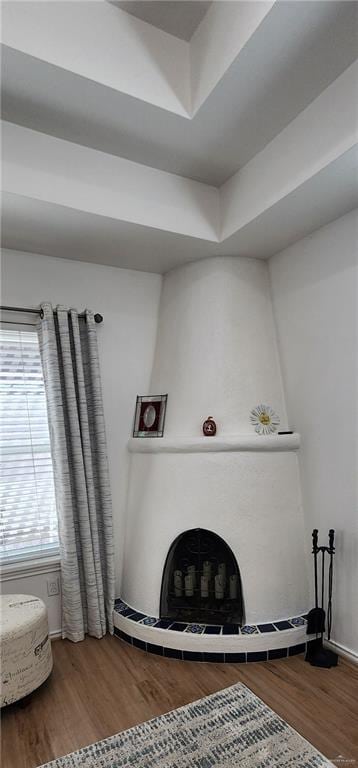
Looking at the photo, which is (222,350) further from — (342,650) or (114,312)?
(342,650)

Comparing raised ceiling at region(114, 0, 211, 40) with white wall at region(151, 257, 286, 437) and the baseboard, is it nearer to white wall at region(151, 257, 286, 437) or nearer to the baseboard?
white wall at region(151, 257, 286, 437)

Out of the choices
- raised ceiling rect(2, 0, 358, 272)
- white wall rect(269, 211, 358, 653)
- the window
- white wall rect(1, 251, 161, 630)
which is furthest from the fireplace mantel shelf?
raised ceiling rect(2, 0, 358, 272)

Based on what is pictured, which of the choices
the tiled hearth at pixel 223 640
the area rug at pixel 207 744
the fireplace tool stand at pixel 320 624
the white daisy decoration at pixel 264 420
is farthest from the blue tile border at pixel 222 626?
the white daisy decoration at pixel 264 420

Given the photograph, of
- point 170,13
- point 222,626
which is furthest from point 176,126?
point 222,626

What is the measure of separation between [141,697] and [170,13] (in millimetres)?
3212

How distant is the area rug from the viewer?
1.70m

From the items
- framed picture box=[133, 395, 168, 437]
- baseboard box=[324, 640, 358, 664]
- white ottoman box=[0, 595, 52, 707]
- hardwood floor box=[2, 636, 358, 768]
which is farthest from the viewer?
framed picture box=[133, 395, 168, 437]

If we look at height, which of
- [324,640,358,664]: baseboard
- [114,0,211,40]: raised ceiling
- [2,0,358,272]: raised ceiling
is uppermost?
[114,0,211,40]: raised ceiling

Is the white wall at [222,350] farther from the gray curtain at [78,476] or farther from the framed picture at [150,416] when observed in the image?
the gray curtain at [78,476]

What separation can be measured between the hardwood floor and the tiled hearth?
5 centimetres

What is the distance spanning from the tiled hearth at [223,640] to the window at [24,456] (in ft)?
2.73

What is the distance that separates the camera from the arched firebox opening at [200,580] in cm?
262

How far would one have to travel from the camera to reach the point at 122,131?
7.13 feet

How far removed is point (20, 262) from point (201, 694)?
265 cm
